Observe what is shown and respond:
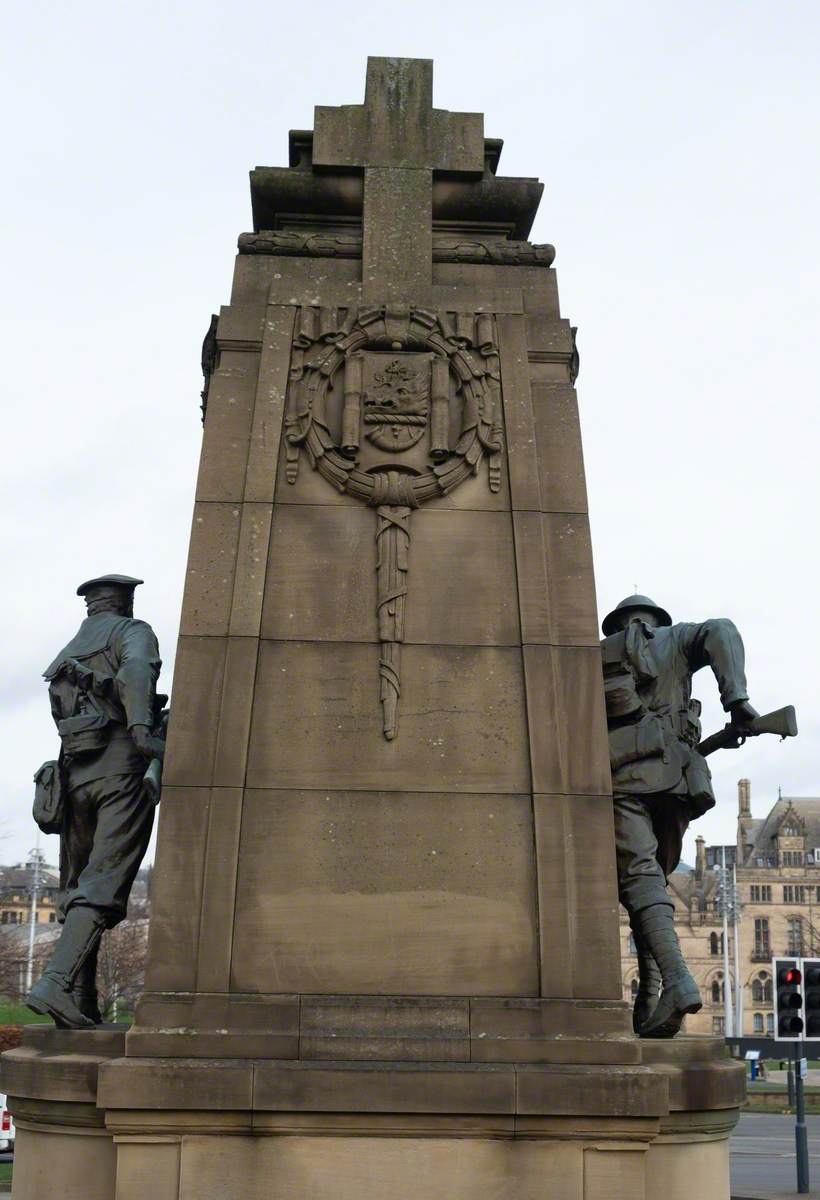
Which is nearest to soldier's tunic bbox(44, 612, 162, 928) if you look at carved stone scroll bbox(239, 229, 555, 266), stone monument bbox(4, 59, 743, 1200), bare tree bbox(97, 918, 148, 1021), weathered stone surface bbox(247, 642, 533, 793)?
stone monument bbox(4, 59, 743, 1200)

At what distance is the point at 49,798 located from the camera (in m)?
8.13

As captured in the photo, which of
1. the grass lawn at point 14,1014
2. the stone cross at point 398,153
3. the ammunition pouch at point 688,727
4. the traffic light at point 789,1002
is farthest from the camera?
the grass lawn at point 14,1014

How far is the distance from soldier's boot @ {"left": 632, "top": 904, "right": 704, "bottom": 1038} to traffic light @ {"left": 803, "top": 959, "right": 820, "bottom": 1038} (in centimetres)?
1008

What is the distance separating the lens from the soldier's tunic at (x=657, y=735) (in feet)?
26.0

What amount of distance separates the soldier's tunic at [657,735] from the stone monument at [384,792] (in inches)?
22.6

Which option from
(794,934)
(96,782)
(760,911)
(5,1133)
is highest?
(760,911)

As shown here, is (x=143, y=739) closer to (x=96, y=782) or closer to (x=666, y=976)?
(x=96, y=782)

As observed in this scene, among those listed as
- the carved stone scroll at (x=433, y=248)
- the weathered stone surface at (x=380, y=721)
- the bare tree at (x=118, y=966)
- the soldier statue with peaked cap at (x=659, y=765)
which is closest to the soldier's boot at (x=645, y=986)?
the soldier statue with peaked cap at (x=659, y=765)

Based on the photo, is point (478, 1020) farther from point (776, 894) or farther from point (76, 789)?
point (776, 894)

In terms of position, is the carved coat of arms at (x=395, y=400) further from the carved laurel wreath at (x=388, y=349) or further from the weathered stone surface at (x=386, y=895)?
the weathered stone surface at (x=386, y=895)

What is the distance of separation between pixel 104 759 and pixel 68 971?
48.2 inches

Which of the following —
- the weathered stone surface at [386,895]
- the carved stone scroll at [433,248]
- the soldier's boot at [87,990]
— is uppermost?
the carved stone scroll at [433,248]

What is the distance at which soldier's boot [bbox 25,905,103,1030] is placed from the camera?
759 cm

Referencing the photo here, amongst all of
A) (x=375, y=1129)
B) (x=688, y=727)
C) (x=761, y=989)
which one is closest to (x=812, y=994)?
(x=688, y=727)
